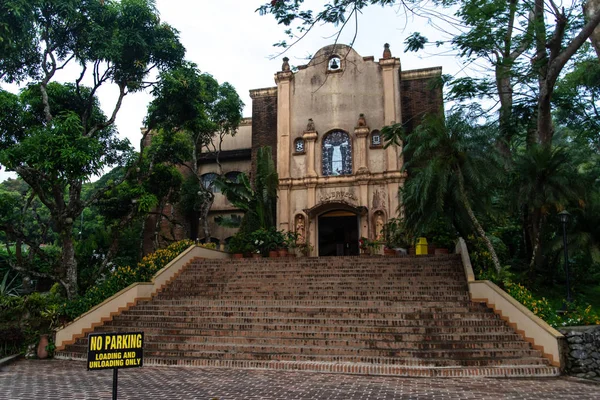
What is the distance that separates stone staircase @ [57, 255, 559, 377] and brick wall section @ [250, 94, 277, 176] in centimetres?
942

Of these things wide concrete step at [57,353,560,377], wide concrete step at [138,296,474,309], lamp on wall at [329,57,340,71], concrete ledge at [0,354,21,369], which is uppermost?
lamp on wall at [329,57,340,71]

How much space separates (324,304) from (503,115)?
332 inches

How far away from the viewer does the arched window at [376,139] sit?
68.4 feet

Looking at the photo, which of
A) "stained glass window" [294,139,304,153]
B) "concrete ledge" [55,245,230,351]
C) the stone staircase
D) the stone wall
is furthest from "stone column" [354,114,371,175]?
the stone wall

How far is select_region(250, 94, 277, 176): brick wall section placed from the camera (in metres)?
23.1

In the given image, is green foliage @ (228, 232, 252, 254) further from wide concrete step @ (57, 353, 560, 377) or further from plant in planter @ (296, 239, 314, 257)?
wide concrete step @ (57, 353, 560, 377)

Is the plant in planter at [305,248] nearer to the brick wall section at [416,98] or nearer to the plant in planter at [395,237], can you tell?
the plant in planter at [395,237]

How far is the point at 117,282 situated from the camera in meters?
13.7

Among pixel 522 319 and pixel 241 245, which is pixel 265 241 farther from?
pixel 522 319

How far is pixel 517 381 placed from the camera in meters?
7.92

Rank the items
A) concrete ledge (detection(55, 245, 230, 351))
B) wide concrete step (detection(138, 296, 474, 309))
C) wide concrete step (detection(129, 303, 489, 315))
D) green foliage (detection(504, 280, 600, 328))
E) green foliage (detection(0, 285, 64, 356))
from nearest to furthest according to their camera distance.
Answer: green foliage (detection(504, 280, 600, 328)) → wide concrete step (detection(129, 303, 489, 315)) → green foliage (detection(0, 285, 64, 356)) → wide concrete step (detection(138, 296, 474, 309)) → concrete ledge (detection(55, 245, 230, 351))

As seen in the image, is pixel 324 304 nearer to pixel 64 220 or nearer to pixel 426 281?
pixel 426 281

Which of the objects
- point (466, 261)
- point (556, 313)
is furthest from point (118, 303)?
point (556, 313)

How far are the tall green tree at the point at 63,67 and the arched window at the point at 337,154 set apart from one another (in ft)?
27.9
